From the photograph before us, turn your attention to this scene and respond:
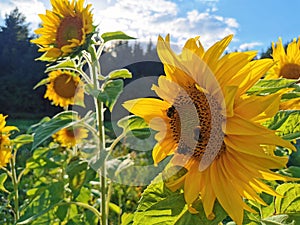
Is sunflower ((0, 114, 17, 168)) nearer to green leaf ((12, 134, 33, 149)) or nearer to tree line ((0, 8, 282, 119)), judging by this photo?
green leaf ((12, 134, 33, 149))

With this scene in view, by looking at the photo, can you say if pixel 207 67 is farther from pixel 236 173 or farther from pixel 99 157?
pixel 99 157

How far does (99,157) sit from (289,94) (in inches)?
26.7

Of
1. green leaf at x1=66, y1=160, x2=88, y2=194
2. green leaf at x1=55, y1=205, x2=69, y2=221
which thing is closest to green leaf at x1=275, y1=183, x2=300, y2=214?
green leaf at x1=66, y1=160, x2=88, y2=194

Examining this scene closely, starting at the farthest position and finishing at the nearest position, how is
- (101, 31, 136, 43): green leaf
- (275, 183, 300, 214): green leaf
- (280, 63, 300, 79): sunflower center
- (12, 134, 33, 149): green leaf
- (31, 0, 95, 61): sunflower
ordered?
1. (12, 134, 33, 149): green leaf
2. (31, 0, 95, 61): sunflower
3. (101, 31, 136, 43): green leaf
4. (280, 63, 300, 79): sunflower center
5. (275, 183, 300, 214): green leaf

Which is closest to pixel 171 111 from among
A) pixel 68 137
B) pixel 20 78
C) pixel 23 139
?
pixel 23 139

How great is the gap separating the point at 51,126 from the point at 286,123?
2.25ft

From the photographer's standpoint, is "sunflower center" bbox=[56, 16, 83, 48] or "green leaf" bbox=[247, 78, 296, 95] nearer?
"green leaf" bbox=[247, 78, 296, 95]

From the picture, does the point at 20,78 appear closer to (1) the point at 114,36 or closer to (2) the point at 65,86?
(2) the point at 65,86

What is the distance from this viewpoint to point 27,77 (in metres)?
13.5

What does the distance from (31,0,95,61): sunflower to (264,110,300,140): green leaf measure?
0.74 meters

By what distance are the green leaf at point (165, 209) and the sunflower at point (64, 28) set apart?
720mm

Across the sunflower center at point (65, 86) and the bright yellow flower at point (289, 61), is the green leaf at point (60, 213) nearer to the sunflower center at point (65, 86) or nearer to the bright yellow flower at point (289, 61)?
the bright yellow flower at point (289, 61)

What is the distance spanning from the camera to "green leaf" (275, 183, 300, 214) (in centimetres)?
66

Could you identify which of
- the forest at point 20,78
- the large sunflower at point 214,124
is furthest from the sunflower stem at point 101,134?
the forest at point 20,78
